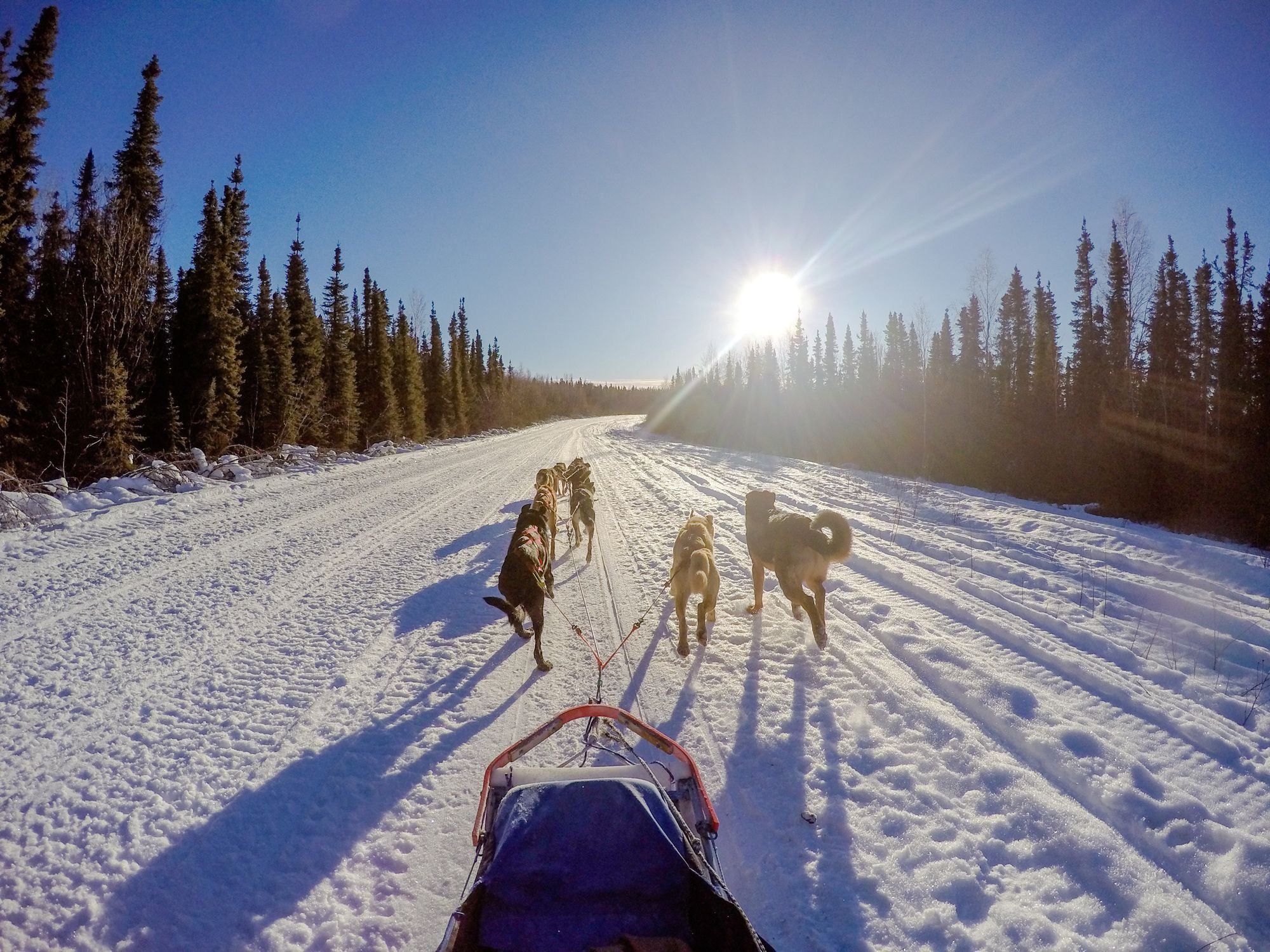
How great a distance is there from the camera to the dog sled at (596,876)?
178cm

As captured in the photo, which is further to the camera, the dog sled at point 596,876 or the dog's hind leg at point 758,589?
the dog's hind leg at point 758,589

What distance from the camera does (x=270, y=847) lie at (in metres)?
2.63

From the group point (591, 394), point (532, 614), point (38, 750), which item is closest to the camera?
point (38, 750)

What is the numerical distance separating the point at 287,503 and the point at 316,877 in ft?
34.5

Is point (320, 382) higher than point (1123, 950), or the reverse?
point (320, 382)

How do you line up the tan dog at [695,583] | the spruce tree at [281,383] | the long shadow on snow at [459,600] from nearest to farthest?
1. the tan dog at [695,583]
2. the long shadow on snow at [459,600]
3. the spruce tree at [281,383]

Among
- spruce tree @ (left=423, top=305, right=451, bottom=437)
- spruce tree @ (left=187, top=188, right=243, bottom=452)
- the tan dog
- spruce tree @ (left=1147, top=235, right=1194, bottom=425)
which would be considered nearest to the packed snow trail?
the tan dog

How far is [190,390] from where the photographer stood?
66.5 feet

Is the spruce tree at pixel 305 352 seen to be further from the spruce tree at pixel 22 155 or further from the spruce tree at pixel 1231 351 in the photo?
the spruce tree at pixel 1231 351

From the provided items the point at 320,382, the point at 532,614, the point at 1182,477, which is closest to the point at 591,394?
the point at 320,382

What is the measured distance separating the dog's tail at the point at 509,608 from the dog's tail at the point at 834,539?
283cm

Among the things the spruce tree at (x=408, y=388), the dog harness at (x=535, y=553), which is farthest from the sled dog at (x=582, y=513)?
the spruce tree at (x=408, y=388)

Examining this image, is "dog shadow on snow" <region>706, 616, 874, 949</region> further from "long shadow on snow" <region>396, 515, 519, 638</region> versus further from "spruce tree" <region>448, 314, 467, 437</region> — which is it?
"spruce tree" <region>448, 314, 467, 437</region>

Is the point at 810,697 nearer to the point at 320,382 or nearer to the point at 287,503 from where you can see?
the point at 287,503
